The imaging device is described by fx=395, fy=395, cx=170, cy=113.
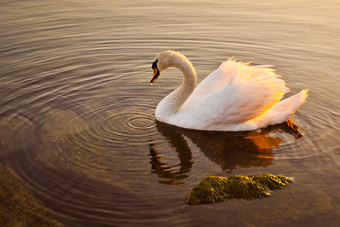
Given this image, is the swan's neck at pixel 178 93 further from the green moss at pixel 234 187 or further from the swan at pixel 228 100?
the green moss at pixel 234 187

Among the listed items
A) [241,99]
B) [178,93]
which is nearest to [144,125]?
[178,93]

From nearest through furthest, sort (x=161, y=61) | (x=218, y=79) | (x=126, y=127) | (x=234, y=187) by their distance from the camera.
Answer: (x=234, y=187)
(x=126, y=127)
(x=161, y=61)
(x=218, y=79)

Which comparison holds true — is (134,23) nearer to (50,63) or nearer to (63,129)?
(50,63)

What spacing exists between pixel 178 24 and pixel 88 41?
389cm

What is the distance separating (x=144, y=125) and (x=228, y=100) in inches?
75.5

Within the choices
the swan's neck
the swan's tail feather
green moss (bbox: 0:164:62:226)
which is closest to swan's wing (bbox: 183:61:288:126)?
the swan's tail feather

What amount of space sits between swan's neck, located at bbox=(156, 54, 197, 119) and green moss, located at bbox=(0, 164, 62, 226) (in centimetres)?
340

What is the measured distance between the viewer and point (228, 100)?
805 cm

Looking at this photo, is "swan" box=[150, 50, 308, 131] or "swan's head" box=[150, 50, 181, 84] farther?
"swan's head" box=[150, 50, 181, 84]

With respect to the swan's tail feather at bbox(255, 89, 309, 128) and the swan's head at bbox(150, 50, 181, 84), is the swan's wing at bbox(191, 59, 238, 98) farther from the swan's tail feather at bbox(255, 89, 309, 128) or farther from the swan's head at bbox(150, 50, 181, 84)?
the swan's tail feather at bbox(255, 89, 309, 128)

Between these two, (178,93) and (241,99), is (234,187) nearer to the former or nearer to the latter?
(241,99)

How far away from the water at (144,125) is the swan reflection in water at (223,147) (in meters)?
0.02

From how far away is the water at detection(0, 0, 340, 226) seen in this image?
19.9 ft

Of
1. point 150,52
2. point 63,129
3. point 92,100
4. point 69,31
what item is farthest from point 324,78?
point 69,31
